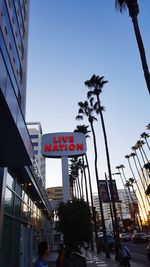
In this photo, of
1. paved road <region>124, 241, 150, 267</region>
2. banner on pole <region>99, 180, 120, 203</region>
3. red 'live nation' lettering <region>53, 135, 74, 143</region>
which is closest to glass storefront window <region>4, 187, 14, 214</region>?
paved road <region>124, 241, 150, 267</region>

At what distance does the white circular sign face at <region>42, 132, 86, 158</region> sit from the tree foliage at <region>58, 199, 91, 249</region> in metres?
11.1

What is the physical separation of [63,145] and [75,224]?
13.9 metres

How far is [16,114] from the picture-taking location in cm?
671

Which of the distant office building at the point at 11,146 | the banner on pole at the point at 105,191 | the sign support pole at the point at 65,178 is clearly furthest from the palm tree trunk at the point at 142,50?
the sign support pole at the point at 65,178

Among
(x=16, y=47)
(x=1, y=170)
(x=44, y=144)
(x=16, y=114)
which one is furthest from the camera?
(x=44, y=144)

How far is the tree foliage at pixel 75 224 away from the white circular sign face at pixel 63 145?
11082 millimetres

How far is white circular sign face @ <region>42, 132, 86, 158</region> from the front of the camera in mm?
32844

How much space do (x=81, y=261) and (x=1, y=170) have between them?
23.0 feet

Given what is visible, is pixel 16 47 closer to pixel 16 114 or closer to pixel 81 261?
pixel 16 114

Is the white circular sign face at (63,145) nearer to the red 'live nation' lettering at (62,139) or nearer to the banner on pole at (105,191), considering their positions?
the red 'live nation' lettering at (62,139)

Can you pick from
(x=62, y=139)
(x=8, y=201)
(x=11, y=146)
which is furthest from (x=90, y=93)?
(x=11, y=146)

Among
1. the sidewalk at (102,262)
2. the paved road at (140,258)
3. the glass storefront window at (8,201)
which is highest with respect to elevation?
the glass storefront window at (8,201)

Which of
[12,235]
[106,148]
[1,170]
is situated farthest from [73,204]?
[1,170]

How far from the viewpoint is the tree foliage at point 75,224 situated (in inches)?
811
